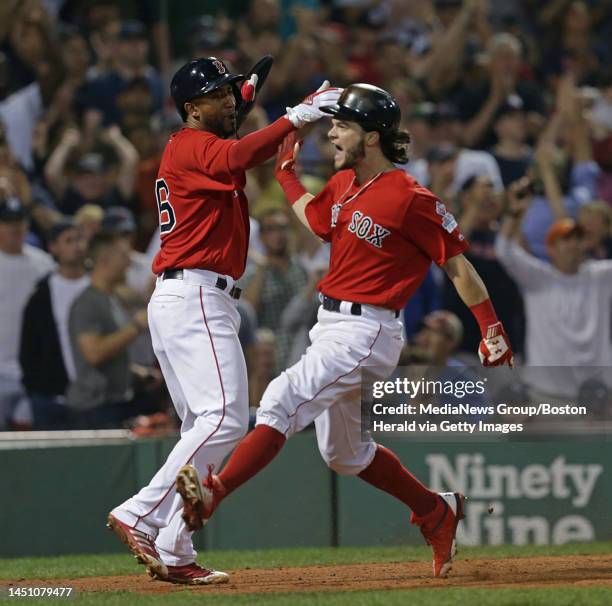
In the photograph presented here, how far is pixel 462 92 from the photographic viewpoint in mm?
10828

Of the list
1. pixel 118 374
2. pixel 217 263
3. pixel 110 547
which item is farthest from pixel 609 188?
pixel 217 263

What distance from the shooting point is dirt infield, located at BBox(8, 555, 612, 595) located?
501cm

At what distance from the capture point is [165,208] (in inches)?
206

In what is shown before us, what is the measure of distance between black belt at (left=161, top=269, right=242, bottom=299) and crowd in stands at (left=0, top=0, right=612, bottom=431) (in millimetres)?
2969

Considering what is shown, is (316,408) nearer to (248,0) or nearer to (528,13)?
(248,0)

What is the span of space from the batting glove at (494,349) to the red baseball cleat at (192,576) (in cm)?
138

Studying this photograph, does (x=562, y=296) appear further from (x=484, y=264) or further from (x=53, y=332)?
(x=53, y=332)

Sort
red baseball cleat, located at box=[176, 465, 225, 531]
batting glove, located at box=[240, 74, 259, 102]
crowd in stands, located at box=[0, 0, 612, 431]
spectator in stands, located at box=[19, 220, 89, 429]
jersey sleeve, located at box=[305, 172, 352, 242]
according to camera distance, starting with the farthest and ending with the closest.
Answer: crowd in stands, located at box=[0, 0, 612, 431]
spectator in stands, located at box=[19, 220, 89, 429]
batting glove, located at box=[240, 74, 259, 102]
jersey sleeve, located at box=[305, 172, 352, 242]
red baseball cleat, located at box=[176, 465, 225, 531]

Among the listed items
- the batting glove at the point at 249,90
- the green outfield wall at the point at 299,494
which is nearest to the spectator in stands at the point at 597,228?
the green outfield wall at the point at 299,494

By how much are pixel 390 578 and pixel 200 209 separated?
173cm

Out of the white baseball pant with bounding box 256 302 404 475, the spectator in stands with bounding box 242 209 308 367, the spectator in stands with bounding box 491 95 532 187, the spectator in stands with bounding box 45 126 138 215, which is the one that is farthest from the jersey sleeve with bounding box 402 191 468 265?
the spectator in stands with bounding box 491 95 532 187

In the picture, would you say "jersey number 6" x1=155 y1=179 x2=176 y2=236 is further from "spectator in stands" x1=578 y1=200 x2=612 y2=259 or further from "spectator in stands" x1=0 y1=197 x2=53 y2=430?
"spectator in stands" x1=578 y1=200 x2=612 y2=259

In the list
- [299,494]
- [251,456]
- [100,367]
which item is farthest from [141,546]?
[100,367]

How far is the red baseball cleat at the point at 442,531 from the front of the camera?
529 centimetres
